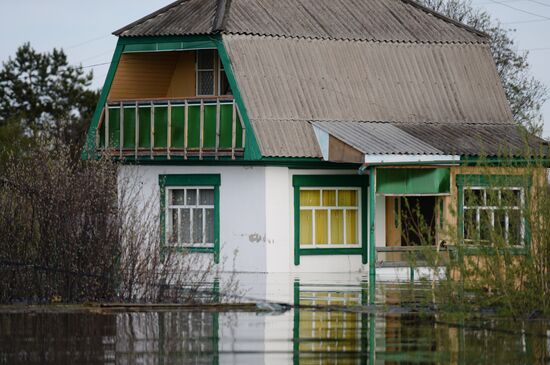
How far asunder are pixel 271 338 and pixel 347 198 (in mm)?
17806

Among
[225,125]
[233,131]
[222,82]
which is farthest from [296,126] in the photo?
[222,82]

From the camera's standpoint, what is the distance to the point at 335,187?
38.1m

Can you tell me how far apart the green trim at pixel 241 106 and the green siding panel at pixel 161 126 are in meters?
2.24

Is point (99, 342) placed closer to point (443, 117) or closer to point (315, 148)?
point (315, 148)

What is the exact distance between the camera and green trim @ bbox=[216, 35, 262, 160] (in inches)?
1430

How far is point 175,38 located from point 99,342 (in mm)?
18711

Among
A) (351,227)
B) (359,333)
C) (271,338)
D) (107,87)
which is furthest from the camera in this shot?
(107,87)

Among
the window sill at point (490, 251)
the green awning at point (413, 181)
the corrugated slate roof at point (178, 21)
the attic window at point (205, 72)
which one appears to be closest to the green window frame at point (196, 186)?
the attic window at point (205, 72)

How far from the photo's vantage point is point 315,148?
37000 millimetres

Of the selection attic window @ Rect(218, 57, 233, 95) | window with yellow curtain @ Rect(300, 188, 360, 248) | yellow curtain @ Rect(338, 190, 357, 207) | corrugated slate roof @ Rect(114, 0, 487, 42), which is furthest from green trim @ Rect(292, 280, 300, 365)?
attic window @ Rect(218, 57, 233, 95)

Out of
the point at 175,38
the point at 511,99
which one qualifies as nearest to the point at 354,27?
the point at 175,38

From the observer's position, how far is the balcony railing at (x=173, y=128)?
1459 inches

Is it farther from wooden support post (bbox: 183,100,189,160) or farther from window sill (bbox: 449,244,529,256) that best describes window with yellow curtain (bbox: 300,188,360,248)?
window sill (bbox: 449,244,529,256)

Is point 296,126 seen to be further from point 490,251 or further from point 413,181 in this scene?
point 490,251
